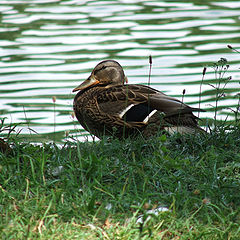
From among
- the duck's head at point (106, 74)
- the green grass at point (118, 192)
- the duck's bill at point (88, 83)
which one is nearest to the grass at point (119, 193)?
the green grass at point (118, 192)

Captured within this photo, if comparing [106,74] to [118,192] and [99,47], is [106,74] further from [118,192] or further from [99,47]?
[99,47]

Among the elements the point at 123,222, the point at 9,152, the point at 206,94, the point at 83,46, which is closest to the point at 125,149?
the point at 9,152

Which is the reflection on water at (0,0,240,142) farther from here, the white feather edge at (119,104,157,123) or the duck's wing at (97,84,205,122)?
the white feather edge at (119,104,157,123)

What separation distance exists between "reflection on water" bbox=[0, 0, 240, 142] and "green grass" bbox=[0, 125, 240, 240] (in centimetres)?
430

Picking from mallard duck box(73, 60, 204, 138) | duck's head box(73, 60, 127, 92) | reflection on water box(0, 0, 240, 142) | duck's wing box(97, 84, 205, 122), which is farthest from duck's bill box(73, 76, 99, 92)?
reflection on water box(0, 0, 240, 142)

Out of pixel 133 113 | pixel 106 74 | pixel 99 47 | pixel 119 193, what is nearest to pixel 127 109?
pixel 133 113

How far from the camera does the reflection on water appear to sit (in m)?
11.1

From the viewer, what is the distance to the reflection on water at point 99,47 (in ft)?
36.5

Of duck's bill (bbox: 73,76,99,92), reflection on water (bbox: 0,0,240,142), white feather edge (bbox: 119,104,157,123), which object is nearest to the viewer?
white feather edge (bbox: 119,104,157,123)

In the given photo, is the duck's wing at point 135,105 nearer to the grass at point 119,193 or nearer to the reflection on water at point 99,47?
the grass at point 119,193

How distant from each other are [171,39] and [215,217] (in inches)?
425

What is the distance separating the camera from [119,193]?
178 inches

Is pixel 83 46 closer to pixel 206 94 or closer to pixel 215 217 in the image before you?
pixel 206 94

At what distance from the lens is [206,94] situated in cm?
1133
